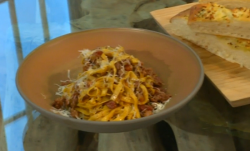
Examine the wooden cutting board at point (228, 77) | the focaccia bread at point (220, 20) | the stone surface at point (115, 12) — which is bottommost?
the wooden cutting board at point (228, 77)

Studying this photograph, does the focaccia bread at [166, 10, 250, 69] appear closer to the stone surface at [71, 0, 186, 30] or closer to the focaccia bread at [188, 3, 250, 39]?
the focaccia bread at [188, 3, 250, 39]

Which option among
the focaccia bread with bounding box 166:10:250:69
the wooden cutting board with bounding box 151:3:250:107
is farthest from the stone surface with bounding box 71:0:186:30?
the wooden cutting board with bounding box 151:3:250:107

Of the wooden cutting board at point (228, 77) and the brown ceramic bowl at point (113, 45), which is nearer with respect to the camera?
the brown ceramic bowl at point (113, 45)

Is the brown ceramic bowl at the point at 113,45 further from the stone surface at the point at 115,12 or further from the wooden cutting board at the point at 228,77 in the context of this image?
the stone surface at the point at 115,12

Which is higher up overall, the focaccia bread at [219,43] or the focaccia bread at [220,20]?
the focaccia bread at [220,20]

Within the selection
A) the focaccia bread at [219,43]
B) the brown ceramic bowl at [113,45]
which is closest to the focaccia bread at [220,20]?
the focaccia bread at [219,43]

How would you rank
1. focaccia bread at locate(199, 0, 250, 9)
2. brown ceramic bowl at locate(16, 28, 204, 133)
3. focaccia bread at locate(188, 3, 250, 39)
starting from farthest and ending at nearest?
focaccia bread at locate(199, 0, 250, 9) → focaccia bread at locate(188, 3, 250, 39) → brown ceramic bowl at locate(16, 28, 204, 133)

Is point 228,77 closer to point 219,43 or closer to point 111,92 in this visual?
point 219,43

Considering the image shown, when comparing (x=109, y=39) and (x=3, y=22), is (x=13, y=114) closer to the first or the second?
(x=109, y=39)
